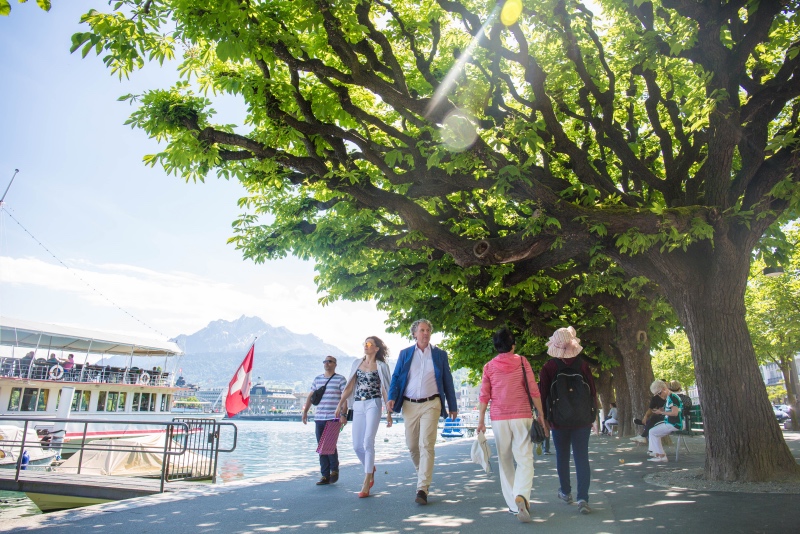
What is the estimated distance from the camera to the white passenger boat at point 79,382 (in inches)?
1172

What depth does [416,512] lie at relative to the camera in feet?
20.6

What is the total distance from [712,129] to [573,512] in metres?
6.31

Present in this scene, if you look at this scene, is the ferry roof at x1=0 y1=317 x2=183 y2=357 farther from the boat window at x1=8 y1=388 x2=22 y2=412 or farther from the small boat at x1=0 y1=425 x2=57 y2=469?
the small boat at x1=0 y1=425 x2=57 y2=469

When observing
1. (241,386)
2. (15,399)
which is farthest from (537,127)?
(15,399)

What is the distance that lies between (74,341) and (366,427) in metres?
34.1

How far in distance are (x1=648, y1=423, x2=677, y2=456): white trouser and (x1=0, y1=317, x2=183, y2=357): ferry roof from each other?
1227 inches

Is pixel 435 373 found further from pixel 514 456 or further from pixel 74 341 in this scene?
pixel 74 341

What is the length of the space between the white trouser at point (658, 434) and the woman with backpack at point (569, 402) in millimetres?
6225

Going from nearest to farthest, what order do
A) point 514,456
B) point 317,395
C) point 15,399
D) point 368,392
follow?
point 514,456, point 368,392, point 317,395, point 15,399

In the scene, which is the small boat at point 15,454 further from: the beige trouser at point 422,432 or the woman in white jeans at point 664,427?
the woman in white jeans at point 664,427

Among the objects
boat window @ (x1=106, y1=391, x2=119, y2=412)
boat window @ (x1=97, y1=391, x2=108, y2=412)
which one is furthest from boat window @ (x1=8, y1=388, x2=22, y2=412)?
boat window @ (x1=106, y1=391, x2=119, y2=412)

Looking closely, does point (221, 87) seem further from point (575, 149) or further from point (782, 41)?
point (782, 41)

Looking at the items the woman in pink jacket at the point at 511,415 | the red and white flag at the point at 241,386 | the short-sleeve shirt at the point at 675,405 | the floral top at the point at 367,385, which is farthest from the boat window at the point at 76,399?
the woman in pink jacket at the point at 511,415

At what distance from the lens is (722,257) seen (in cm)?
886
